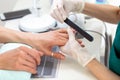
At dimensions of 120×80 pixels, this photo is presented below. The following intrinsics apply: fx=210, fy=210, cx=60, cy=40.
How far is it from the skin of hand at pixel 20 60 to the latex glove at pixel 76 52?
0.14 metres

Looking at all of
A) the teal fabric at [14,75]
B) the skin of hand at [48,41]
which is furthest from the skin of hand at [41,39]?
the teal fabric at [14,75]

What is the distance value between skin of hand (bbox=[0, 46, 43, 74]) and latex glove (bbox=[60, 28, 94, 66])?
136 mm

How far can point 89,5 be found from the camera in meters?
1.18

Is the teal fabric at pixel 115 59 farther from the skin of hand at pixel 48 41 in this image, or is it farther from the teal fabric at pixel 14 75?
the teal fabric at pixel 14 75

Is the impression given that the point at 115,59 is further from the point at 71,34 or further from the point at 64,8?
the point at 64,8

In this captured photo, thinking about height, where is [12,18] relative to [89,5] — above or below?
below

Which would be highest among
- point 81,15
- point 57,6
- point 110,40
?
point 57,6

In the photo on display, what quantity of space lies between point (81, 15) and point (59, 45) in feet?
1.02

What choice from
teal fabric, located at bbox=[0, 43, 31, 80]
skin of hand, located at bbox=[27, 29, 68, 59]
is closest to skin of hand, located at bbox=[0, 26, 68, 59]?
skin of hand, located at bbox=[27, 29, 68, 59]

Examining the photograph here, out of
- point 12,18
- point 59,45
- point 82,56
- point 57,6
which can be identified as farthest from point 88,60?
point 12,18

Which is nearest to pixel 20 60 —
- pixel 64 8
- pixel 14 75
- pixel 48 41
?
pixel 14 75

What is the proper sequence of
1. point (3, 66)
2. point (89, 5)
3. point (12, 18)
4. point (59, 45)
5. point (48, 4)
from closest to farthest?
point (3, 66), point (59, 45), point (89, 5), point (12, 18), point (48, 4)

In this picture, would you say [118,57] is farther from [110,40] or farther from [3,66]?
[3,66]

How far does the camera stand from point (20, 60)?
2.91 ft
